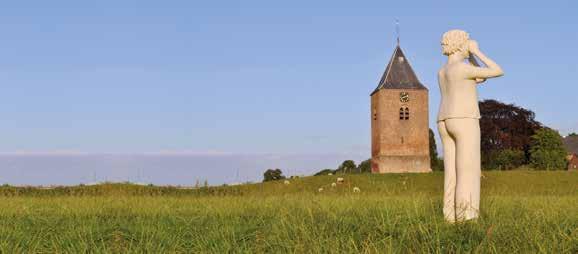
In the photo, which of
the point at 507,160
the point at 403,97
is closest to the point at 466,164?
the point at 403,97

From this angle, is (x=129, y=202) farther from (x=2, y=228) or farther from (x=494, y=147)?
(x=494, y=147)

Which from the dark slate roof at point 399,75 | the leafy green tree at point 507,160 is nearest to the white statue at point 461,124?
the leafy green tree at point 507,160

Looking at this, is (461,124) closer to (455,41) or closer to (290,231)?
(455,41)

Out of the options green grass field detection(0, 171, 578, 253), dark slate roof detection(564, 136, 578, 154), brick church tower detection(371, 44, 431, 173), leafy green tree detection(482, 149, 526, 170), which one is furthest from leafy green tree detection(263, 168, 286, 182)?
green grass field detection(0, 171, 578, 253)

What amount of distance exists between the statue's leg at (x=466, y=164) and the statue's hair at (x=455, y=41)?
997 mm

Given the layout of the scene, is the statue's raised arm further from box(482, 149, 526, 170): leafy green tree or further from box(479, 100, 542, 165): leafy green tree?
box(479, 100, 542, 165): leafy green tree

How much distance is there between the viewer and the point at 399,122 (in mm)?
55812

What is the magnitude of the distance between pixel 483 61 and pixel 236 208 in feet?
14.5

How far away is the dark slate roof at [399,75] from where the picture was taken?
186 feet

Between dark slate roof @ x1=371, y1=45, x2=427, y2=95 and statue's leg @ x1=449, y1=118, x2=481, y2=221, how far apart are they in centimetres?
4943

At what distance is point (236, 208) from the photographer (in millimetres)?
9891

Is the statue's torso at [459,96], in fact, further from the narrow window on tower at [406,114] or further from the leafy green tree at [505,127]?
the leafy green tree at [505,127]

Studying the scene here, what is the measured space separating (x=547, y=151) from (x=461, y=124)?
49.8 m

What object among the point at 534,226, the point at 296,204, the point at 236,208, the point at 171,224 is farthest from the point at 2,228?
the point at 534,226
